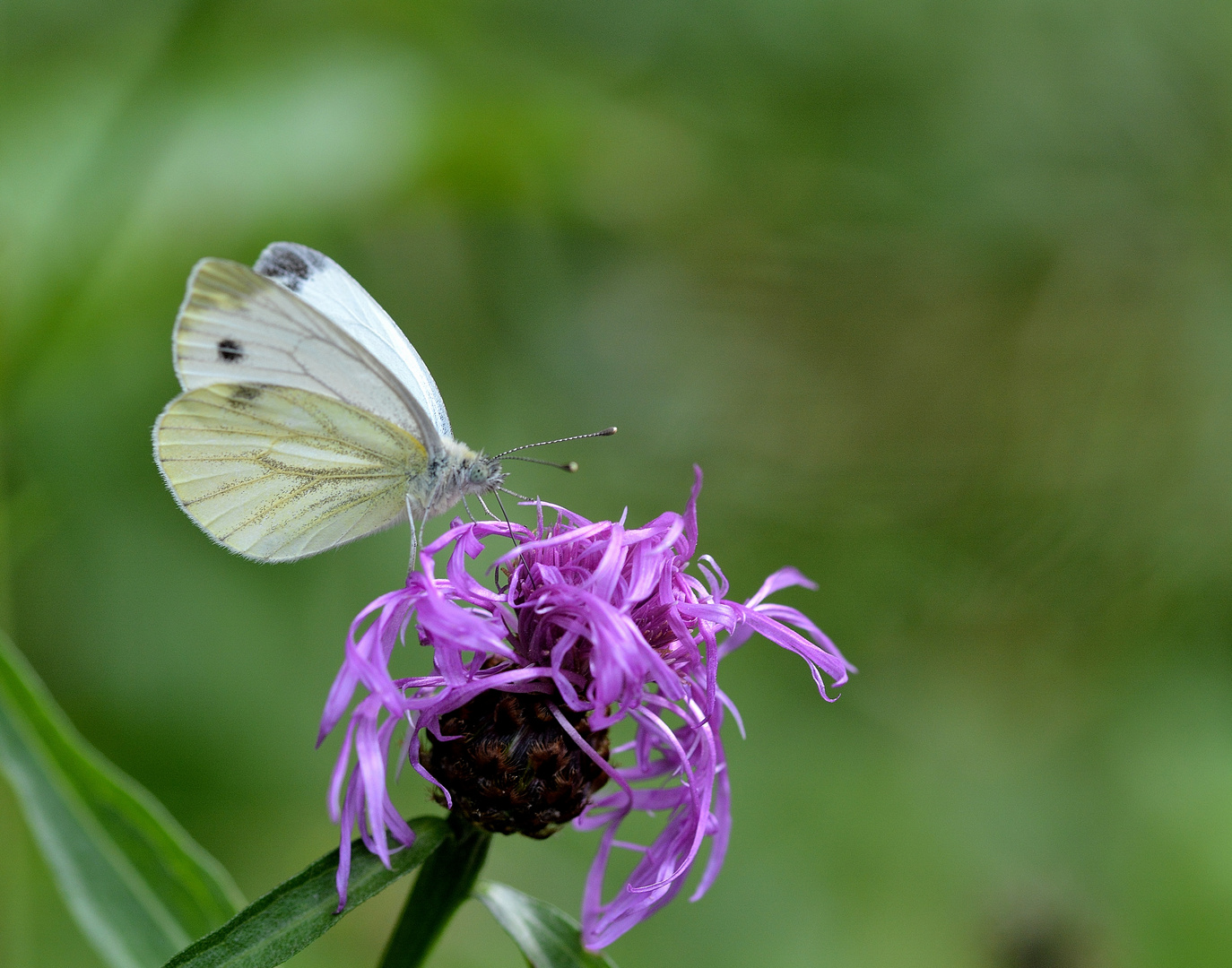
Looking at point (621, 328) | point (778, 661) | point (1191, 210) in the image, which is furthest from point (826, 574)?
point (1191, 210)

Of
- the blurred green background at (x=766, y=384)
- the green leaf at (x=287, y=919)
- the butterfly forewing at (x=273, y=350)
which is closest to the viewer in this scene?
the green leaf at (x=287, y=919)

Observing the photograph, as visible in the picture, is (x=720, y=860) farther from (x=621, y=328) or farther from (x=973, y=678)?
(x=621, y=328)

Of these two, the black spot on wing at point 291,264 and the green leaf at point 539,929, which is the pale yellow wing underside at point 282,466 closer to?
the black spot on wing at point 291,264

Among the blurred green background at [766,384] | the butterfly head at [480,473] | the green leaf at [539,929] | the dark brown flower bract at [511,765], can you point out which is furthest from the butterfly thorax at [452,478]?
the blurred green background at [766,384]

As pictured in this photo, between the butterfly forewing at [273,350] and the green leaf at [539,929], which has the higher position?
the butterfly forewing at [273,350]

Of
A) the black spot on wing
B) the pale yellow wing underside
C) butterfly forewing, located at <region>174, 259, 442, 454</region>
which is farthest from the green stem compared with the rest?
the black spot on wing

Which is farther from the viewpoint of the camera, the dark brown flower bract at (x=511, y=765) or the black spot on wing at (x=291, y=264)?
the black spot on wing at (x=291, y=264)

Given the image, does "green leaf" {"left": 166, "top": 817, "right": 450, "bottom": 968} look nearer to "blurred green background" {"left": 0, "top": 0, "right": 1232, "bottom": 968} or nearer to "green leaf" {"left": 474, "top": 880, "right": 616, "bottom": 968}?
"green leaf" {"left": 474, "top": 880, "right": 616, "bottom": 968}
